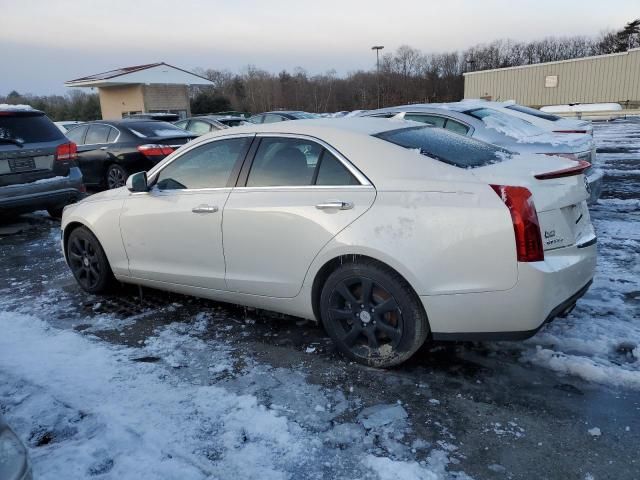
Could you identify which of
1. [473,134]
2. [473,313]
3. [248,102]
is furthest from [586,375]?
[248,102]

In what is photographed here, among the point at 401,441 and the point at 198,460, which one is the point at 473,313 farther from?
the point at 198,460

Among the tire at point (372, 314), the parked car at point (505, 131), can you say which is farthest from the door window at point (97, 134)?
the tire at point (372, 314)

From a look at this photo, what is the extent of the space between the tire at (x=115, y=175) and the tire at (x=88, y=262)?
4.92 m

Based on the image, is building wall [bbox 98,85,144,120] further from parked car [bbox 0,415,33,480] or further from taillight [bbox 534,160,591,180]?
parked car [bbox 0,415,33,480]

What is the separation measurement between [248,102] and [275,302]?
62.9 metres

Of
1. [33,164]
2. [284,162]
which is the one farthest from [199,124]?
[284,162]

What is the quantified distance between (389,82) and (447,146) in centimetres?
6684

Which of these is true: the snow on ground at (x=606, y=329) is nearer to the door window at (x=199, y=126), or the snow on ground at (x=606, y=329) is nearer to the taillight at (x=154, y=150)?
the taillight at (x=154, y=150)

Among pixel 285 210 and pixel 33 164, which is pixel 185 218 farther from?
pixel 33 164

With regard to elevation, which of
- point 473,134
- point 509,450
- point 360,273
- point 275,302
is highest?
point 473,134

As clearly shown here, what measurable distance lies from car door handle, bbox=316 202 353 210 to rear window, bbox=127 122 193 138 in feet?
24.2

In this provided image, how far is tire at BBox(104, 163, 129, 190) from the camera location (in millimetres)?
9859

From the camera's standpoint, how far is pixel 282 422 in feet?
9.43

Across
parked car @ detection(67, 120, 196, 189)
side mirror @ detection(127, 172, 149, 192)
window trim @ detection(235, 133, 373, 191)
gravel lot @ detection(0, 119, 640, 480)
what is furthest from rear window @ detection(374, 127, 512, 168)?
parked car @ detection(67, 120, 196, 189)
